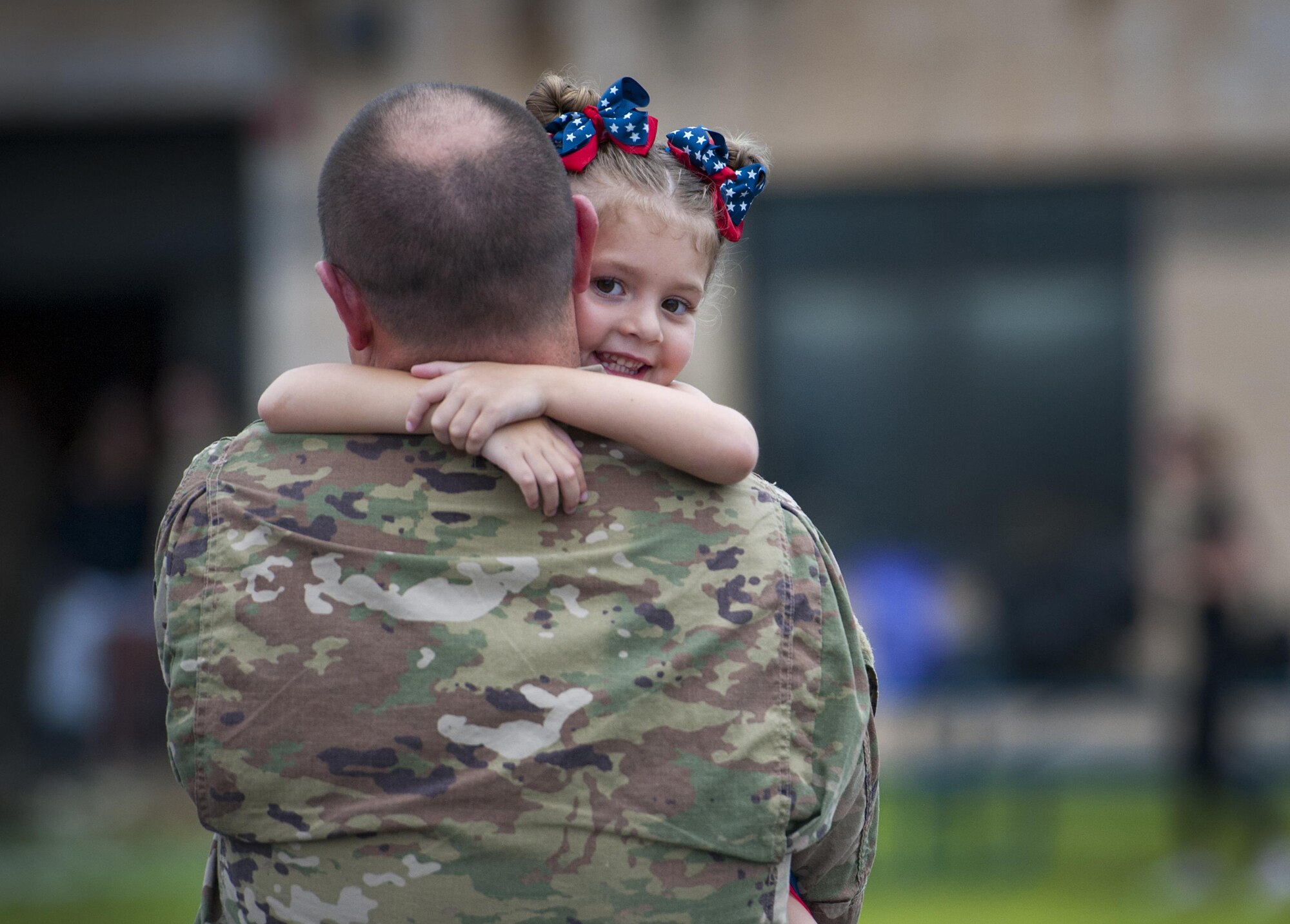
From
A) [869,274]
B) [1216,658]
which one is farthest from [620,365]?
[869,274]

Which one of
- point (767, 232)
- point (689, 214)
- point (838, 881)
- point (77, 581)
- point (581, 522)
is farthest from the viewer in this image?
point (767, 232)

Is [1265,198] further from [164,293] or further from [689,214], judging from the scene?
[689,214]

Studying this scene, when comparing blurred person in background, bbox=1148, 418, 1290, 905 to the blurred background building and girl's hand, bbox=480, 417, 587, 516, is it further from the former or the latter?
girl's hand, bbox=480, 417, 587, 516

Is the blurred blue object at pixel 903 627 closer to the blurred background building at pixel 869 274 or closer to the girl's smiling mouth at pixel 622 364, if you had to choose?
the blurred background building at pixel 869 274

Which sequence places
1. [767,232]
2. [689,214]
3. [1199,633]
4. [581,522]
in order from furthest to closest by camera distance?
[767,232]
[1199,633]
[689,214]
[581,522]

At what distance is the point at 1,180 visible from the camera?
9.19 metres

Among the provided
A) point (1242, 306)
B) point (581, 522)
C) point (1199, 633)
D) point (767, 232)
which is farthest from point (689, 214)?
point (1242, 306)

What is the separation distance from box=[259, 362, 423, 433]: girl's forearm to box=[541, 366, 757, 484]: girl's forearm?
164 millimetres

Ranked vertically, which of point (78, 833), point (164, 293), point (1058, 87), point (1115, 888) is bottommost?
point (78, 833)

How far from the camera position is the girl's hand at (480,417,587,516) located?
5.12ft

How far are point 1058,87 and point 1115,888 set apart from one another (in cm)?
513

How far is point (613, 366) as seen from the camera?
2.34 metres

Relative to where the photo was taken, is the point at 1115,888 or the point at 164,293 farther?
the point at 164,293

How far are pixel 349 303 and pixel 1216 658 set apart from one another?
6474 mm
